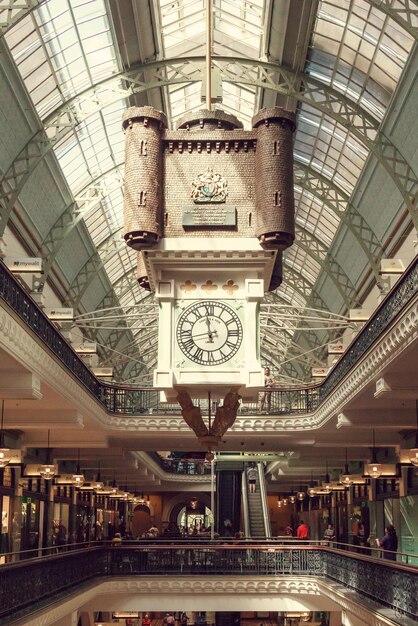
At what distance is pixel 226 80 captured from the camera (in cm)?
2444

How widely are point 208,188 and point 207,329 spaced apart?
1.33 m

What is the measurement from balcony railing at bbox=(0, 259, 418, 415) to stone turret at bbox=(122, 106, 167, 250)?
18.1 feet

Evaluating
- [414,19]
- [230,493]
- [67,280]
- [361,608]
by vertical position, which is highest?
[414,19]

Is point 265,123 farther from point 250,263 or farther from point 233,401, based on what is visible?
point 233,401

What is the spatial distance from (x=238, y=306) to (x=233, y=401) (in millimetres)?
989

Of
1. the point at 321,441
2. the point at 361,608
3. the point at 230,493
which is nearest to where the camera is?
the point at 361,608

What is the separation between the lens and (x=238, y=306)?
8.12 metres

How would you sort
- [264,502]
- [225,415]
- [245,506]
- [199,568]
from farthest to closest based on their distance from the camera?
1. [264,502]
2. [245,506]
3. [199,568]
4. [225,415]

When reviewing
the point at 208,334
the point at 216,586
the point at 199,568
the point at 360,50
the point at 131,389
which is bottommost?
A: the point at 216,586

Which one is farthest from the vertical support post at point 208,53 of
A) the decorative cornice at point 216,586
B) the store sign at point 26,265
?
the decorative cornice at point 216,586

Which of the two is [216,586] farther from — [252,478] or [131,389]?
[252,478]

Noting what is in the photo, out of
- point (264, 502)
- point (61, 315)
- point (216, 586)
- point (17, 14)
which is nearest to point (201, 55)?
point (17, 14)

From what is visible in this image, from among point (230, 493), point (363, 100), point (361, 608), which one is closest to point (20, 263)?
point (363, 100)

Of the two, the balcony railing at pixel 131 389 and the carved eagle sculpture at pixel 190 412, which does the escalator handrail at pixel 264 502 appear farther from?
the carved eagle sculpture at pixel 190 412
